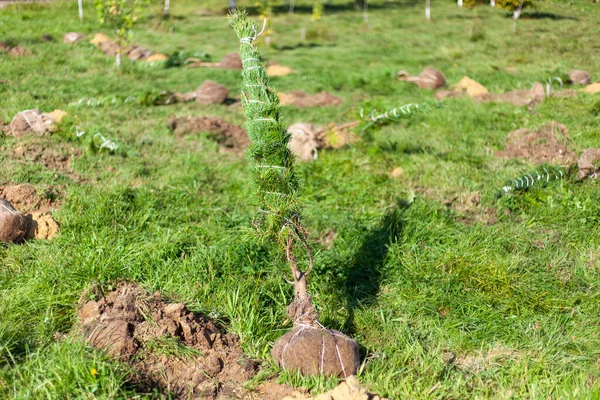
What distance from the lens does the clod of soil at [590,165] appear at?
6.19m

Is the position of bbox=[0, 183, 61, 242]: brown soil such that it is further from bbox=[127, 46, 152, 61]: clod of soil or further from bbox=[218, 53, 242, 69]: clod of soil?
bbox=[127, 46, 152, 61]: clod of soil

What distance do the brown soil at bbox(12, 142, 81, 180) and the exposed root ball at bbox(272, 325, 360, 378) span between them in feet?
13.1

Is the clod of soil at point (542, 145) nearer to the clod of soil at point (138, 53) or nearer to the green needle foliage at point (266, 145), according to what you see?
the green needle foliage at point (266, 145)

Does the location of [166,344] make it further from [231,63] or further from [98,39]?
[98,39]

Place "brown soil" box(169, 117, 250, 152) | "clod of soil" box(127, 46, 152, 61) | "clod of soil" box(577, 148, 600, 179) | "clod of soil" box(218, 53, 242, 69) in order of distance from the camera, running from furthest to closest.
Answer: "clod of soil" box(127, 46, 152, 61), "clod of soil" box(218, 53, 242, 69), "brown soil" box(169, 117, 250, 152), "clod of soil" box(577, 148, 600, 179)

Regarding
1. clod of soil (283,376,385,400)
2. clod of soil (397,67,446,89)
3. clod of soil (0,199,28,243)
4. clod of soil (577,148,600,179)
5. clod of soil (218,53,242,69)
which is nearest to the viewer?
clod of soil (283,376,385,400)

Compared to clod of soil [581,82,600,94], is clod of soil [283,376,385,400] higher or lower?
lower

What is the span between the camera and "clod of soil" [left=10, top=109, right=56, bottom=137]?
7086 mm

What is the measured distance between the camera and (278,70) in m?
13.3

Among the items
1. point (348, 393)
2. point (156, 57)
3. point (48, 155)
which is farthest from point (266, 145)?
point (156, 57)

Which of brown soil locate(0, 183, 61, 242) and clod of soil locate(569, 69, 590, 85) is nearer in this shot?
brown soil locate(0, 183, 61, 242)

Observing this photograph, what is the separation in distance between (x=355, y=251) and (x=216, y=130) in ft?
13.9

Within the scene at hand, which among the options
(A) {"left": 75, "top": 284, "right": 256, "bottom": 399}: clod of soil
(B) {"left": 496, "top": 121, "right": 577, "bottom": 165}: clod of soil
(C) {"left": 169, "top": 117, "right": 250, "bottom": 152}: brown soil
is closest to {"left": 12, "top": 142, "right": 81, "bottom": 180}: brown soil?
(C) {"left": 169, "top": 117, "right": 250, "bottom": 152}: brown soil

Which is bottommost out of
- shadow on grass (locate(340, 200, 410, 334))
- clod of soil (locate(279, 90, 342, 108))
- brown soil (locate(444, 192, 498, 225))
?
shadow on grass (locate(340, 200, 410, 334))
